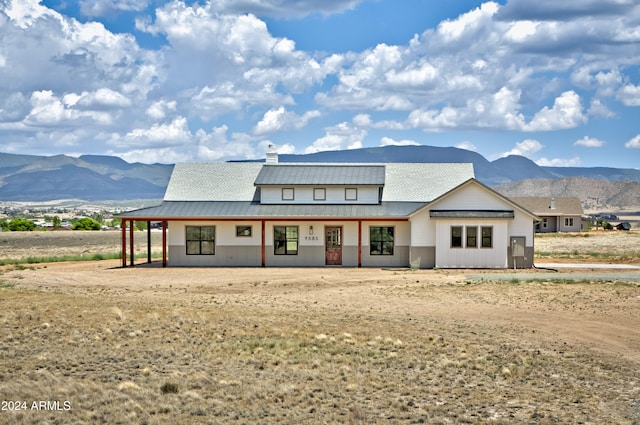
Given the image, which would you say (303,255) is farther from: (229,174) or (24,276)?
(24,276)

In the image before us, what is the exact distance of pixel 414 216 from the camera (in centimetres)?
3488

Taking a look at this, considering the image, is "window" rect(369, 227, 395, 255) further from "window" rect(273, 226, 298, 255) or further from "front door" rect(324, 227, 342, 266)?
"window" rect(273, 226, 298, 255)

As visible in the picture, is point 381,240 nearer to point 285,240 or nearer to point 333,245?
point 333,245

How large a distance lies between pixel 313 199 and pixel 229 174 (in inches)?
230

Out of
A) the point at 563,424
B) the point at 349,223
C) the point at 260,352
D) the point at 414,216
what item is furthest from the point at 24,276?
the point at 563,424

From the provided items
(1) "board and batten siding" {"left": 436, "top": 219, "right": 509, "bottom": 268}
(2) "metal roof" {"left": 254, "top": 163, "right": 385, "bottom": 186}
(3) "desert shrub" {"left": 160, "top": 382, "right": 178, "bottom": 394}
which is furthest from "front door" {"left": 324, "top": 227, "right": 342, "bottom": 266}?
(3) "desert shrub" {"left": 160, "top": 382, "right": 178, "bottom": 394}

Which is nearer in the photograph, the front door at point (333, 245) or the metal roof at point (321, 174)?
the front door at point (333, 245)

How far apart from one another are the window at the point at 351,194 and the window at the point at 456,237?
5.62 metres

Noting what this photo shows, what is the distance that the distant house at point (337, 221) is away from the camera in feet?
113

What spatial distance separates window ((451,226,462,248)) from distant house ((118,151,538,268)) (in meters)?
0.05

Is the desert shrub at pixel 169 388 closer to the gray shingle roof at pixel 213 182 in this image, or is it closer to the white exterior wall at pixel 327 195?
the white exterior wall at pixel 327 195

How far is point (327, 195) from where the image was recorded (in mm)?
37625

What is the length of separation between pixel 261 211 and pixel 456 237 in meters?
9.40

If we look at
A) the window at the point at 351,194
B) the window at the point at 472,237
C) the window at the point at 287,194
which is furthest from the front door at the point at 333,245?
the window at the point at 472,237
